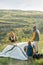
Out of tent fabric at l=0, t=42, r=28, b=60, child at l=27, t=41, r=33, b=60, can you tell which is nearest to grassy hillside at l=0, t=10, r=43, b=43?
tent fabric at l=0, t=42, r=28, b=60

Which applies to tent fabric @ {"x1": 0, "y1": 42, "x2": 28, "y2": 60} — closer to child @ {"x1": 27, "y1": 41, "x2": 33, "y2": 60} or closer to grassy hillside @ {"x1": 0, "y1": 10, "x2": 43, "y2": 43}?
child @ {"x1": 27, "y1": 41, "x2": 33, "y2": 60}

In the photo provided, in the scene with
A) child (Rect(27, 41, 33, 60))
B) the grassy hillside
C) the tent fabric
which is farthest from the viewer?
the grassy hillside

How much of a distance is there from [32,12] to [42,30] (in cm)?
2489

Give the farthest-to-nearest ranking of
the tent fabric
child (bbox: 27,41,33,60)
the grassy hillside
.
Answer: the grassy hillside
the tent fabric
child (bbox: 27,41,33,60)

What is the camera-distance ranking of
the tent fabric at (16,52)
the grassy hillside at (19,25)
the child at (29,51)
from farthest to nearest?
the grassy hillside at (19,25) < the tent fabric at (16,52) < the child at (29,51)

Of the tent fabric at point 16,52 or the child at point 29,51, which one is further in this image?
the tent fabric at point 16,52

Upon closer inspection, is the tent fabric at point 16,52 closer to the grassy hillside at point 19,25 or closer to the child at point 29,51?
the child at point 29,51

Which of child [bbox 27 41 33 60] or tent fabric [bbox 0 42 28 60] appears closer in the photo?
child [bbox 27 41 33 60]

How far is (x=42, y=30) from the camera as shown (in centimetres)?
2653

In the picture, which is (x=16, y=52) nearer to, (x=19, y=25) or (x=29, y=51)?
(x=29, y=51)

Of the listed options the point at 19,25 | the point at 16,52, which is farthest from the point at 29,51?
the point at 19,25

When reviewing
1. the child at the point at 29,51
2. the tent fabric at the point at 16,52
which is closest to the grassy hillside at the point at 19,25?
the tent fabric at the point at 16,52

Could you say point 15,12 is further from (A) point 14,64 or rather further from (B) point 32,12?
(A) point 14,64

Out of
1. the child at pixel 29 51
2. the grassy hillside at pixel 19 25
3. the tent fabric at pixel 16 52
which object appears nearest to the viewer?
the child at pixel 29 51
